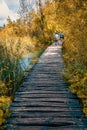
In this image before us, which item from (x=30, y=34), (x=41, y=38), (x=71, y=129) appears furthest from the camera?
(x=30, y=34)

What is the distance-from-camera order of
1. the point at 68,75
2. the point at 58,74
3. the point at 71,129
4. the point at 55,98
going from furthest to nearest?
the point at 58,74 < the point at 68,75 < the point at 55,98 < the point at 71,129

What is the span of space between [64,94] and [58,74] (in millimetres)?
2233

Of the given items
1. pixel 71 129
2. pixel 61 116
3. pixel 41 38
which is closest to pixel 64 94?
pixel 61 116

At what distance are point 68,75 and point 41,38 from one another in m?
17.6

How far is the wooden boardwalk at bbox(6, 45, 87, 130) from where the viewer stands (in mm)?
4723

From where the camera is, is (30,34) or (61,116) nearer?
(61,116)

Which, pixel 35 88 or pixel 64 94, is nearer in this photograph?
pixel 64 94

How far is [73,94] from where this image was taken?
6363 mm

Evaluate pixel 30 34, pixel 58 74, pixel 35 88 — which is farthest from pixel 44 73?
pixel 30 34

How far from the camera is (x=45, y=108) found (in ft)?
17.8

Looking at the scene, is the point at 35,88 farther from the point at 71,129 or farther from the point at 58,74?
the point at 71,129

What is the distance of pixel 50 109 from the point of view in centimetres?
538

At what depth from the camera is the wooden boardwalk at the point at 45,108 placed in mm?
4723

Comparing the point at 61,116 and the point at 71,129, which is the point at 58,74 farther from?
the point at 71,129
